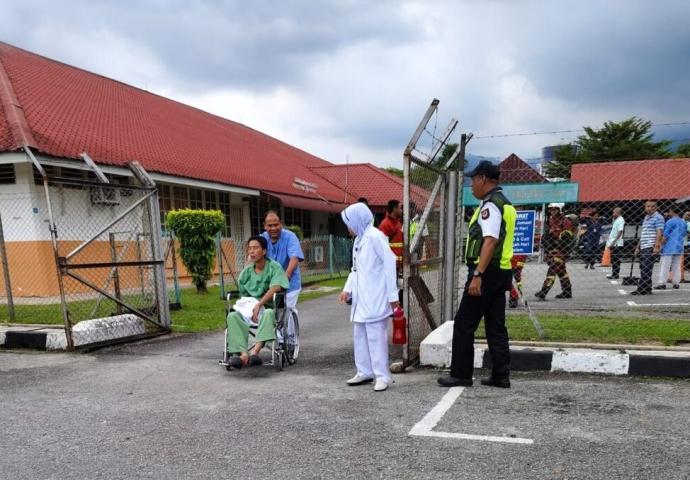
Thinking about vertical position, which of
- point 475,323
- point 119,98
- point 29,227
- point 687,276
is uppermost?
point 119,98

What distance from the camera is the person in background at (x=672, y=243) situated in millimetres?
9141

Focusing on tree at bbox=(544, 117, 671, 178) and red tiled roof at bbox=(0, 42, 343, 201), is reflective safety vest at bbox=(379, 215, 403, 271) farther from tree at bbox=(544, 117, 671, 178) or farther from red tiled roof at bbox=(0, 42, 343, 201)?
tree at bbox=(544, 117, 671, 178)

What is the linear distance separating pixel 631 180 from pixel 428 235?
563 inches

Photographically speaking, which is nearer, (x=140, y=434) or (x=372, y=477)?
(x=372, y=477)

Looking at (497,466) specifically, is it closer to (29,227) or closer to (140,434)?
(140,434)

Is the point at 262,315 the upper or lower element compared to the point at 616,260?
upper

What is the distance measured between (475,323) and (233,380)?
235cm

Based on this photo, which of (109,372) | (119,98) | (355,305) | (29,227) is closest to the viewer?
(355,305)

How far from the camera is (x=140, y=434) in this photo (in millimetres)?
3521

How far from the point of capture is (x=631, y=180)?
1678 centimetres

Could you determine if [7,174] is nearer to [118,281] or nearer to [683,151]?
[118,281]

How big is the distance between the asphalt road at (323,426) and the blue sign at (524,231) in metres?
2.27

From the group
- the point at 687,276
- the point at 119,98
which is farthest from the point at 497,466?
the point at 119,98

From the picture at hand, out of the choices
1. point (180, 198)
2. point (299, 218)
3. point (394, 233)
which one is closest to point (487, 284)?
point (394, 233)
